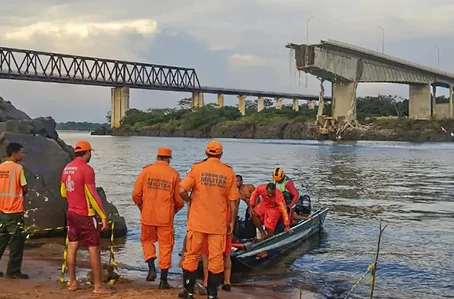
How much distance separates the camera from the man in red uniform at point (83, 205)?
317 inches

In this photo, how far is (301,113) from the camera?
13500cm

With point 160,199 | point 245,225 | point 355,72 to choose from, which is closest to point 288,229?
point 245,225

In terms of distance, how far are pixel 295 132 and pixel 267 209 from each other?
109 meters

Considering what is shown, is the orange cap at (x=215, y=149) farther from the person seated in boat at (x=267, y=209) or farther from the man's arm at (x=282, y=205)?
the man's arm at (x=282, y=205)

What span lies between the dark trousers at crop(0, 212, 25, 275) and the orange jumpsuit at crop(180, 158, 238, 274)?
9.11 ft

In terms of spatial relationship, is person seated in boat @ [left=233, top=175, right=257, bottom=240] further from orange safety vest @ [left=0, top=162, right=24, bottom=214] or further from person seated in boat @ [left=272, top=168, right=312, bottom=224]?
orange safety vest @ [left=0, top=162, right=24, bottom=214]

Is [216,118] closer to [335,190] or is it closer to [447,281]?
[335,190]

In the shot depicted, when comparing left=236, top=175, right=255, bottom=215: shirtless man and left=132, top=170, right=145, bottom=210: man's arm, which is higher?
left=132, top=170, right=145, bottom=210: man's arm

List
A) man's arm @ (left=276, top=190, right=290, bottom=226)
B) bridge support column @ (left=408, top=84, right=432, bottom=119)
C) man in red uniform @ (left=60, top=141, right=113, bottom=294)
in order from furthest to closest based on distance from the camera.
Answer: bridge support column @ (left=408, top=84, right=432, bottom=119) → man's arm @ (left=276, top=190, right=290, bottom=226) → man in red uniform @ (left=60, top=141, right=113, bottom=294)

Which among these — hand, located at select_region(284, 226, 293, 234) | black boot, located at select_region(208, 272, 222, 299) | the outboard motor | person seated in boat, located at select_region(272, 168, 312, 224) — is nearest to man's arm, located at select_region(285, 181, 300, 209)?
person seated in boat, located at select_region(272, 168, 312, 224)

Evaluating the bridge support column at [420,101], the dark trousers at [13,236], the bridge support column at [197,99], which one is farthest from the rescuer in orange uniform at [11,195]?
the bridge support column at [197,99]

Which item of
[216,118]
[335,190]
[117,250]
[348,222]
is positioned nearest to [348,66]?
[216,118]

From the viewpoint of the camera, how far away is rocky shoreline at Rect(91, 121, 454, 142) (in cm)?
10400

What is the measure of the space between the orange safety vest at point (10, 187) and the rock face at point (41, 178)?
15.0ft
